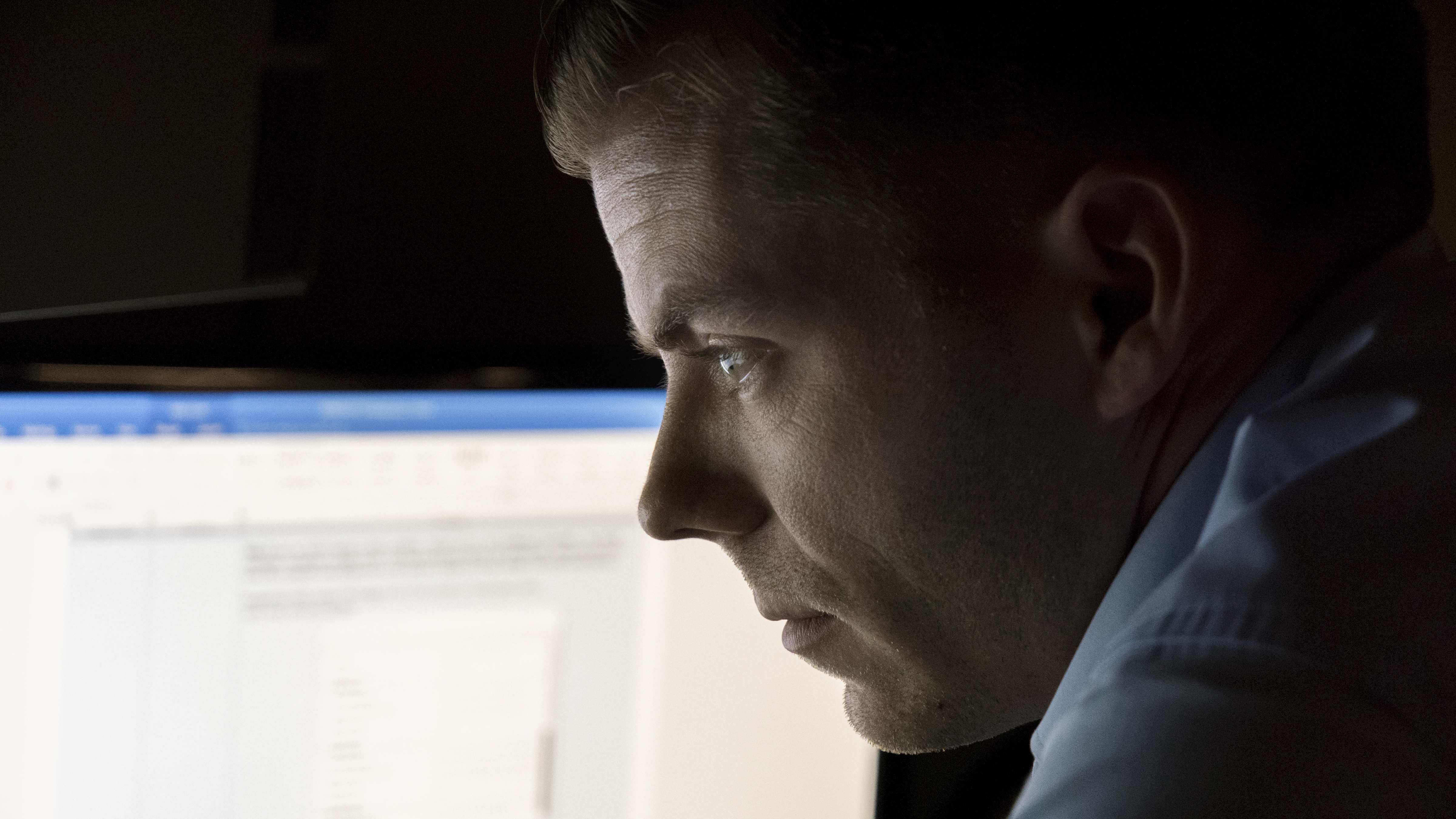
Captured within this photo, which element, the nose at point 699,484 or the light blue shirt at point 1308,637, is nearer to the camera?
the light blue shirt at point 1308,637

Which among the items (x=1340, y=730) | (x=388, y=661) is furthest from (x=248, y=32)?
(x=1340, y=730)

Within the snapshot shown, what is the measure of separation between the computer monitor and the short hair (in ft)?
0.85

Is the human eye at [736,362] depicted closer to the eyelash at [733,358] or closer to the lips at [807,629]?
the eyelash at [733,358]

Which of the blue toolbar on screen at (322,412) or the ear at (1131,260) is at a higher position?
the ear at (1131,260)

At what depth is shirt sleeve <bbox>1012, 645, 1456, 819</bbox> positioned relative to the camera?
362 millimetres

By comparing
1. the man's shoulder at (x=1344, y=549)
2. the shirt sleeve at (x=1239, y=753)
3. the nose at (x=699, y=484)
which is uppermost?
the man's shoulder at (x=1344, y=549)

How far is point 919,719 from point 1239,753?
0.26m

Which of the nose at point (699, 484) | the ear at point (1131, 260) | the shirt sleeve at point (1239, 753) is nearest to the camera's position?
the shirt sleeve at point (1239, 753)

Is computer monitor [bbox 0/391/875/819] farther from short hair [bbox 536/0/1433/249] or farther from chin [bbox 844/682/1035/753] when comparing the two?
short hair [bbox 536/0/1433/249]

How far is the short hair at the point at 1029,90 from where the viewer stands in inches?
19.9

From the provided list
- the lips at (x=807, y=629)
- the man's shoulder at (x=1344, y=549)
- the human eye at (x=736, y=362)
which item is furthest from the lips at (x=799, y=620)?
the man's shoulder at (x=1344, y=549)

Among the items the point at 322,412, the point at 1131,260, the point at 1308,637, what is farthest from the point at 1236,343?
the point at 322,412

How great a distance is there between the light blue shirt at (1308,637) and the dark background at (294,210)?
1.30 feet

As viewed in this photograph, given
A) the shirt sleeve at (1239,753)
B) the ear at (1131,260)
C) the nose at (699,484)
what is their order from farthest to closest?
the nose at (699,484)
the ear at (1131,260)
the shirt sleeve at (1239,753)
